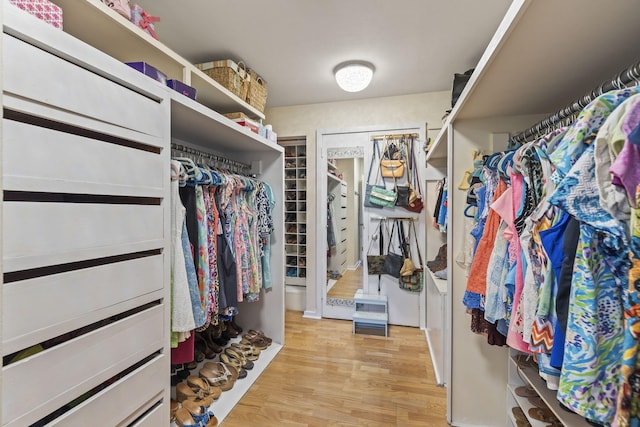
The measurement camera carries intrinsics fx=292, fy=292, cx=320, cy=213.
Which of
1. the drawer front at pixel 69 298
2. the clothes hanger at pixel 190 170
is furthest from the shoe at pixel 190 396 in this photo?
the clothes hanger at pixel 190 170

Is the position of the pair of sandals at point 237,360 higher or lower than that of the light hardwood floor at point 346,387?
higher

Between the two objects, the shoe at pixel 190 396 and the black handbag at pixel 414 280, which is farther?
the black handbag at pixel 414 280

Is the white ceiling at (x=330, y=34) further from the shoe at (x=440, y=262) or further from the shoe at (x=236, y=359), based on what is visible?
the shoe at (x=236, y=359)

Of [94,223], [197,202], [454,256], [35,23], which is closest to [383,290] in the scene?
[454,256]

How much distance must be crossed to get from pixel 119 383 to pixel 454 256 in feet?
Result: 5.42

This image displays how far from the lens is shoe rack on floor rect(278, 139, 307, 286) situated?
3479 mm

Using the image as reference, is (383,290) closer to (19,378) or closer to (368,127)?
(368,127)

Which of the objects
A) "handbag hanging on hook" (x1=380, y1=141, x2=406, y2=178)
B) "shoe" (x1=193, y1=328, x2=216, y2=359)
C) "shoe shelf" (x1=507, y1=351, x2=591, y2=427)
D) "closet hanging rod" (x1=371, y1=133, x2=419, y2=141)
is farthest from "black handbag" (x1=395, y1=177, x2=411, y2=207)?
"shoe" (x1=193, y1=328, x2=216, y2=359)

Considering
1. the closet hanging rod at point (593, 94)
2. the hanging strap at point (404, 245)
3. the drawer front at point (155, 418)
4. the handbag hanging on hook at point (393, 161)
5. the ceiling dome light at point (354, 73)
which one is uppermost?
the ceiling dome light at point (354, 73)

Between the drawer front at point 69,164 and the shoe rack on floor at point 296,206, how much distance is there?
233 cm

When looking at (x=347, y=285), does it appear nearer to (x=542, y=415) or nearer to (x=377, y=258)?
(x=377, y=258)

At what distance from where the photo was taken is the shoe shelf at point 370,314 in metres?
2.86

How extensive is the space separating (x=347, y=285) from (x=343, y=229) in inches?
24.9

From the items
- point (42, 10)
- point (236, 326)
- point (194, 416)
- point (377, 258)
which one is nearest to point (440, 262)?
point (377, 258)
